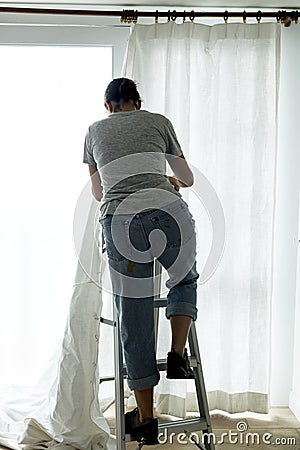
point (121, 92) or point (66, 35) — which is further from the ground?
point (66, 35)

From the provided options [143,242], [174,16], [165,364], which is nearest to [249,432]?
[165,364]

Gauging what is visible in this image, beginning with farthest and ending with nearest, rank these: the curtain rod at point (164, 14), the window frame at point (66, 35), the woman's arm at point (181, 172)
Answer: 1. the window frame at point (66, 35)
2. the curtain rod at point (164, 14)
3. the woman's arm at point (181, 172)

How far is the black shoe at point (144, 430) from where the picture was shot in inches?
107

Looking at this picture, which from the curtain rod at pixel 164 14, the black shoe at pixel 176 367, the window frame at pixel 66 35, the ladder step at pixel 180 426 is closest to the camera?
the black shoe at pixel 176 367

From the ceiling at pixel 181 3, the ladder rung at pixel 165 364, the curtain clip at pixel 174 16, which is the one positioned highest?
the ceiling at pixel 181 3

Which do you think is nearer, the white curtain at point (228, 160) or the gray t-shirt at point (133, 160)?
the gray t-shirt at point (133, 160)

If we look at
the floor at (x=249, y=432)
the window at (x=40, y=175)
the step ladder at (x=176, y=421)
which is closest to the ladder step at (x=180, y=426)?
the step ladder at (x=176, y=421)

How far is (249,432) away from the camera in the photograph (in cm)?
349

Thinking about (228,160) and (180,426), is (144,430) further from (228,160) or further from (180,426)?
(228,160)

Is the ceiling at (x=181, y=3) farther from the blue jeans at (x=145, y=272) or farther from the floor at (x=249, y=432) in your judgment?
the floor at (x=249, y=432)

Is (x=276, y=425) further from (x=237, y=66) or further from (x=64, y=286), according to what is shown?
(x=237, y=66)

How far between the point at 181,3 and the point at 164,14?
0.32 ft

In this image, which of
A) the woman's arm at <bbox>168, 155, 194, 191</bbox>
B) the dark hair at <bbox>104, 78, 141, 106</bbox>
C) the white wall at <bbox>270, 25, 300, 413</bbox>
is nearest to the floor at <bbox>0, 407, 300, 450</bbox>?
the white wall at <bbox>270, 25, 300, 413</bbox>

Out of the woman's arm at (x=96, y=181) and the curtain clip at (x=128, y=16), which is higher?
the curtain clip at (x=128, y=16)
